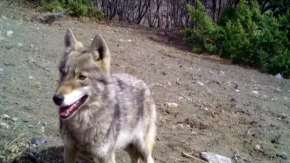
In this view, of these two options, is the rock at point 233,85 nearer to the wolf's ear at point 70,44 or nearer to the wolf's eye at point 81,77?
the wolf's ear at point 70,44

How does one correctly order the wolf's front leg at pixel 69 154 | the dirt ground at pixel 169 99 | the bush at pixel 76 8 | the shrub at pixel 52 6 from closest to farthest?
1. the wolf's front leg at pixel 69 154
2. the dirt ground at pixel 169 99
3. the shrub at pixel 52 6
4. the bush at pixel 76 8

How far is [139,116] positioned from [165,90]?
2.79 m

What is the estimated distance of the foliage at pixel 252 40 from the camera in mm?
10655

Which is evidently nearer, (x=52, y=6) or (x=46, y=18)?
(x=46, y=18)

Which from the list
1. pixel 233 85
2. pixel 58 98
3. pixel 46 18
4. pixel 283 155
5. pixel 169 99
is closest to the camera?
pixel 58 98

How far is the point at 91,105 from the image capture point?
13.6 ft

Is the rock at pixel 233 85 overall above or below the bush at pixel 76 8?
below

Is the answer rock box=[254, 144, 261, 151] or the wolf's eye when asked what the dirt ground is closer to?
rock box=[254, 144, 261, 151]

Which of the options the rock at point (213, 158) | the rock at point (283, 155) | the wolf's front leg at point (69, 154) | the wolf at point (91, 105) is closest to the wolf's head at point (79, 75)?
the wolf at point (91, 105)

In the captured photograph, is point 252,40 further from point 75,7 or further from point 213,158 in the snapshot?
point 213,158

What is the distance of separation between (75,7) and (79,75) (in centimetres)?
993

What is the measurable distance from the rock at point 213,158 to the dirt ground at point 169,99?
0.38 feet

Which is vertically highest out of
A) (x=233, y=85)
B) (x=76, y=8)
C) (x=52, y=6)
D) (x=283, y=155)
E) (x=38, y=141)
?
(x=52, y=6)

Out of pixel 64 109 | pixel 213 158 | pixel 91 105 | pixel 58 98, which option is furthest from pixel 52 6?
pixel 58 98
